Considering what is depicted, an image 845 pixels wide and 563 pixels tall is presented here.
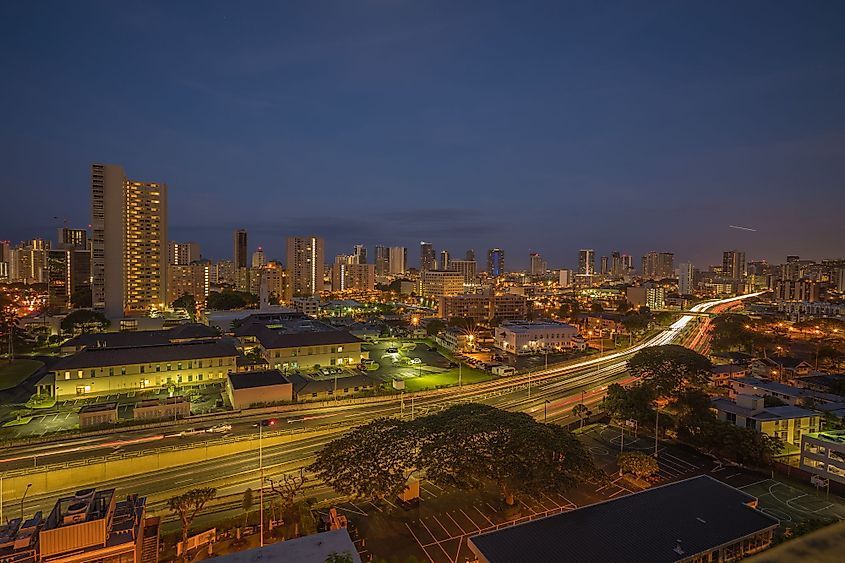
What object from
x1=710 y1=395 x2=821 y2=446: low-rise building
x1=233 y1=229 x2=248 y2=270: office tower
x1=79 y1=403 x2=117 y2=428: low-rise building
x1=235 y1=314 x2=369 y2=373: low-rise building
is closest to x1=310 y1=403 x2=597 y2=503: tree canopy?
x1=710 y1=395 x2=821 y2=446: low-rise building

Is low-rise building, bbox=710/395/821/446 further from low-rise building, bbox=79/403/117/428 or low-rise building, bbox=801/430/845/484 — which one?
low-rise building, bbox=79/403/117/428

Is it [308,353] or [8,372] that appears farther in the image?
[308,353]

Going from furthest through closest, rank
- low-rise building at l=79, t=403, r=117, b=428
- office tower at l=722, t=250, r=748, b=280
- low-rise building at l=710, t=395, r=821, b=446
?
office tower at l=722, t=250, r=748, b=280 < low-rise building at l=79, t=403, r=117, b=428 < low-rise building at l=710, t=395, r=821, b=446

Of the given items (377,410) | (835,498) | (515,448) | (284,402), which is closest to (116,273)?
(284,402)

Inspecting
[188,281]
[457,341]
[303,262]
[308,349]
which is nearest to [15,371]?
[308,349]

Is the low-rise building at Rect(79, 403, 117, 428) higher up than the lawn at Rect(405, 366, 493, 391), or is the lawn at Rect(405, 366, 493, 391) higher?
the low-rise building at Rect(79, 403, 117, 428)

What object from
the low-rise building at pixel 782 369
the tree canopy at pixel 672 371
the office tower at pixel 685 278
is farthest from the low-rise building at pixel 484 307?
the office tower at pixel 685 278

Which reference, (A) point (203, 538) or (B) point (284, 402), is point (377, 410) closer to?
(B) point (284, 402)
